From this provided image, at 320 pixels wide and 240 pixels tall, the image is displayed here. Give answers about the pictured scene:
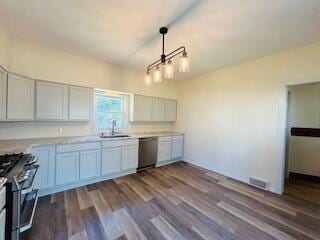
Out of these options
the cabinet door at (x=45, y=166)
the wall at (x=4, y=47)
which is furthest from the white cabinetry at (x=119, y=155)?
the wall at (x=4, y=47)

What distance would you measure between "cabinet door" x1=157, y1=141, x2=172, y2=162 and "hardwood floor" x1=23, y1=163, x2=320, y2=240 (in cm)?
115

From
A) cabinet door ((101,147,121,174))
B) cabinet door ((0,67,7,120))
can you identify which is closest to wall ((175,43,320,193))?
cabinet door ((101,147,121,174))

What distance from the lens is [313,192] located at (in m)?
3.01

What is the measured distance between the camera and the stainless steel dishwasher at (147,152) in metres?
3.96

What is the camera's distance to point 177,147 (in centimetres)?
479

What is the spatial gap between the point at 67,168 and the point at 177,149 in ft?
9.60

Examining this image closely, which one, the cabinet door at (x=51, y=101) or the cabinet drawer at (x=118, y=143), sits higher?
the cabinet door at (x=51, y=101)

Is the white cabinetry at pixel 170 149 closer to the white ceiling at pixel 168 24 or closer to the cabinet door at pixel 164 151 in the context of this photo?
the cabinet door at pixel 164 151

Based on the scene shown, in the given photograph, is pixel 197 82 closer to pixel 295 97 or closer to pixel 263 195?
pixel 295 97

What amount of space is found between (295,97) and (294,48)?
171 centimetres

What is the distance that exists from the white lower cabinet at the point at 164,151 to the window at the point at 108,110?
3.91ft

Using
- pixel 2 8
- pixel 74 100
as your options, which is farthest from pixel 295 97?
pixel 2 8

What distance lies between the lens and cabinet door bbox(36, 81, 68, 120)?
2.80 metres

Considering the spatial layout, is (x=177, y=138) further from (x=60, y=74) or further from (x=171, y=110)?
(x=60, y=74)
